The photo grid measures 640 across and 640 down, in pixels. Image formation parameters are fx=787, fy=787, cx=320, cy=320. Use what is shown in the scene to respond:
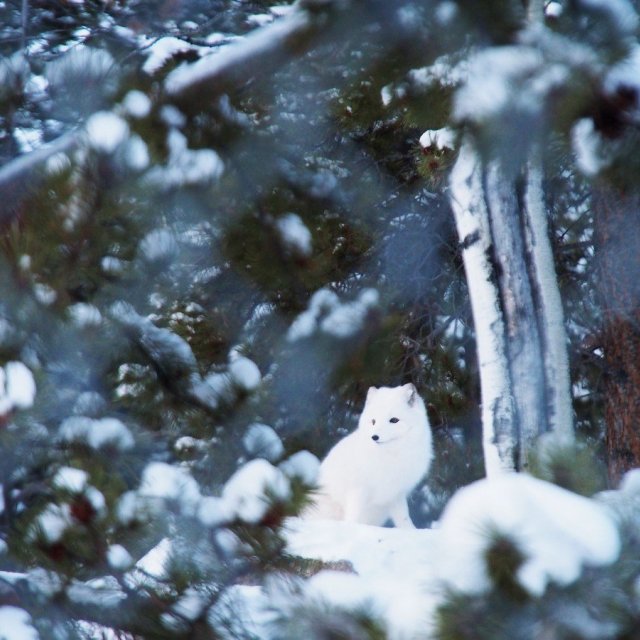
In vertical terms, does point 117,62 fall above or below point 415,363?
above

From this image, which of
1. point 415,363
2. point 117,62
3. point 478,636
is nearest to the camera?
point 478,636

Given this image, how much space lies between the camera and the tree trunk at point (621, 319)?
4238 mm

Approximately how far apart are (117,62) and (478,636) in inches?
104

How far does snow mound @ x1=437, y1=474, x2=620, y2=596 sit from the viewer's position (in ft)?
4.00

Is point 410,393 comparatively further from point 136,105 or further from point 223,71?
point 136,105

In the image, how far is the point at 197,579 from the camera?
1.97m

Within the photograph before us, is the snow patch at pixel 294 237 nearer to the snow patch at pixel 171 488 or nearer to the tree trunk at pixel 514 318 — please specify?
the tree trunk at pixel 514 318

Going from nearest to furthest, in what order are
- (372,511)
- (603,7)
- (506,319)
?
(603,7), (506,319), (372,511)

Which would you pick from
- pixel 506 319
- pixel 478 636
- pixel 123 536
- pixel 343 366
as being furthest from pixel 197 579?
pixel 343 366

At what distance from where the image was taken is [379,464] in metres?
3.89

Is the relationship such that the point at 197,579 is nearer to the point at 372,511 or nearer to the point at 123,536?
the point at 123,536

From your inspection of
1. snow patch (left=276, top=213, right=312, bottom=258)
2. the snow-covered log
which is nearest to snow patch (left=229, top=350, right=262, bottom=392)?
snow patch (left=276, top=213, right=312, bottom=258)

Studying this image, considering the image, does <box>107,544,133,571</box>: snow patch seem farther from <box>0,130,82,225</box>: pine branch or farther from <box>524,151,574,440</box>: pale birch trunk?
<box>524,151,574,440</box>: pale birch trunk

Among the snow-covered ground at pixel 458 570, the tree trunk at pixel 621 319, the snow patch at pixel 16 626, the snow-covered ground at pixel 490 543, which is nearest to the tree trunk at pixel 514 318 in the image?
the snow-covered ground at pixel 458 570
